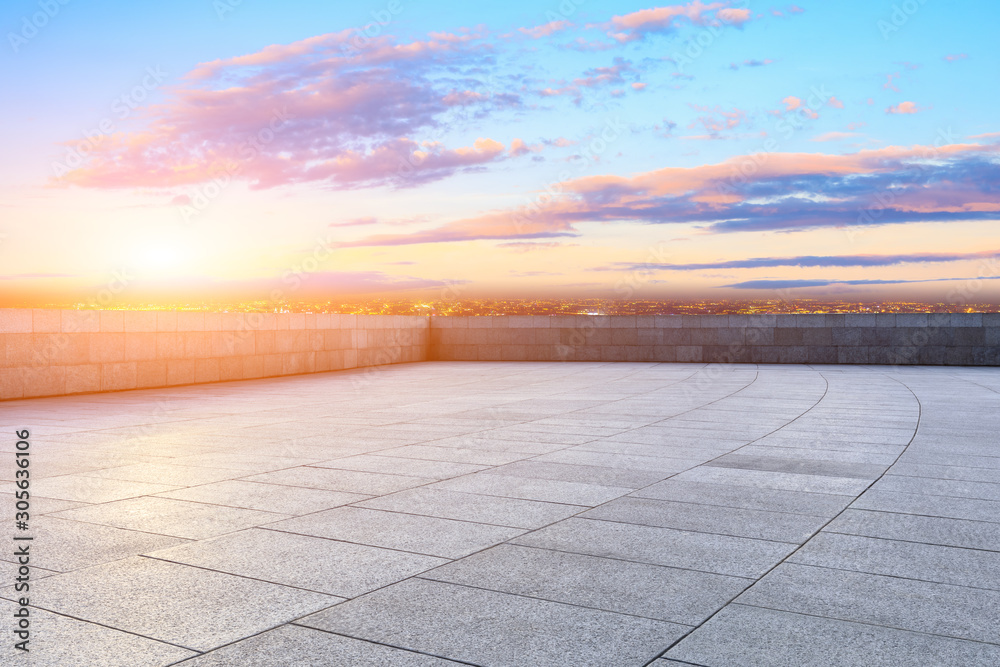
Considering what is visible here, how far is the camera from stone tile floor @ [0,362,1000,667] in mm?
3344

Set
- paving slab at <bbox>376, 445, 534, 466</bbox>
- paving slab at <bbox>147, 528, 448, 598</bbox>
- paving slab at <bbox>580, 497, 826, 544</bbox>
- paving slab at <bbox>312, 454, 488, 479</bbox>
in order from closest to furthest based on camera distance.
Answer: paving slab at <bbox>147, 528, 448, 598</bbox> < paving slab at <bbox>580, 497, 826, 544</bbox> < paving slab at <bbox>312, 454, 488, 479</bbox> < paving slab at <bbox>376, 445, 534, 466</bbox>

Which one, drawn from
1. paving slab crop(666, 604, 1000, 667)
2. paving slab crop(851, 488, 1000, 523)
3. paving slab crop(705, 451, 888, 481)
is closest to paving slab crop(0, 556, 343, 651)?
paving slab crop(666, 604, 1000, 667)

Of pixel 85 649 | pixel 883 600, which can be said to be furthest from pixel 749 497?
pixel 85 649

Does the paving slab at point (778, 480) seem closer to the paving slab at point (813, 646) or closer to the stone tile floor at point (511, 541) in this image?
the stone tile floor at point (511, 541)

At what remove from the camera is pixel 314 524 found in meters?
5.19

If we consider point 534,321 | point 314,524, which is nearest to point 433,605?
point 314,524

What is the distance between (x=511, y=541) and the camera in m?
4.80

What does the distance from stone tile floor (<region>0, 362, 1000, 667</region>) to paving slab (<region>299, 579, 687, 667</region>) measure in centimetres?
1

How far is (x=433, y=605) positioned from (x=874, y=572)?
2.36 metres

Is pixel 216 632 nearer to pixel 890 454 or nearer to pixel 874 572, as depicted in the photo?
pixel 874 572

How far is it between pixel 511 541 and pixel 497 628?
4.40ft

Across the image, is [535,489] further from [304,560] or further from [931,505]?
[931,505]

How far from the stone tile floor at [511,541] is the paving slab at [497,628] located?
1 cm

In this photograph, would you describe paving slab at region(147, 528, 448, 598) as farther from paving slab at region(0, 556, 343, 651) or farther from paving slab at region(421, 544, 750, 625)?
paving slab at region(421, 544, 750, 625)
